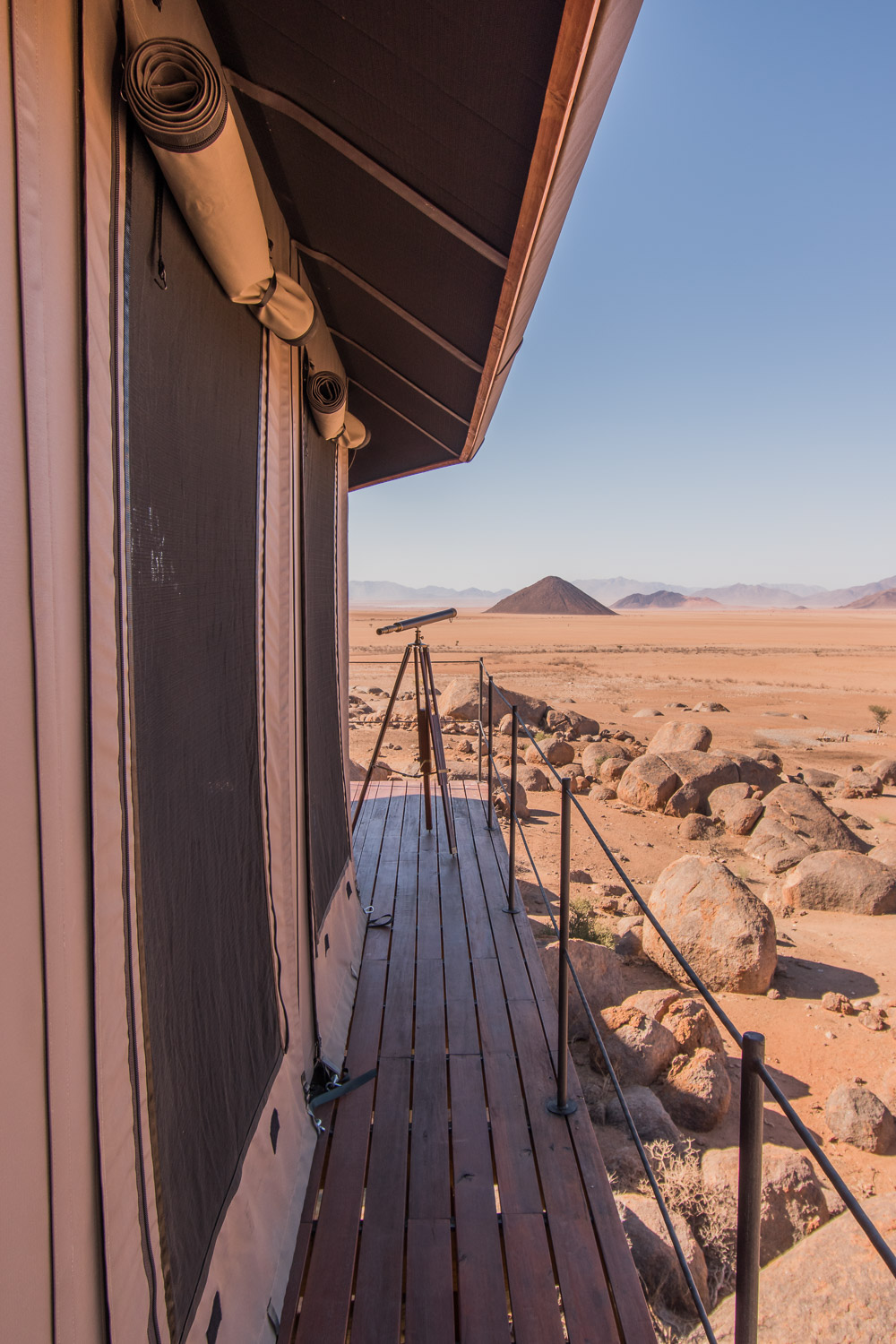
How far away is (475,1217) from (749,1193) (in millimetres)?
1281

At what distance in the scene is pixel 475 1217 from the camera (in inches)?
80.6

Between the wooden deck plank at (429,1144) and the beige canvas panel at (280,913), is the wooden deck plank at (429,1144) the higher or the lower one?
the lower one

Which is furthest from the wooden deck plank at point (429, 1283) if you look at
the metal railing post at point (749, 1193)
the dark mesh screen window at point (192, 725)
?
the metal railing post at point (749, 1193)

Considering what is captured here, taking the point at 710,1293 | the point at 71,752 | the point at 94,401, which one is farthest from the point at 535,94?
the point at 710,1293

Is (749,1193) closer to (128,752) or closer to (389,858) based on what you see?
(128,752)

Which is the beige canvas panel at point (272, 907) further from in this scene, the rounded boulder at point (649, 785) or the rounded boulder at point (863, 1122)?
the rounded boulder at point (649, 785)

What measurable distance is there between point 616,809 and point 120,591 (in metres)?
8.48

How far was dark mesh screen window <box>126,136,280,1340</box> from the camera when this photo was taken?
4.10ft

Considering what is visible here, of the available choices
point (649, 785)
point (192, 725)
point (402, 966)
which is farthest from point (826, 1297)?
point (649, 785)

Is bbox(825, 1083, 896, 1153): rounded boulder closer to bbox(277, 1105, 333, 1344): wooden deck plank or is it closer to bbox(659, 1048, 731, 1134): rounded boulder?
bbox(659, 1048, 731, 1134): rounded boulder

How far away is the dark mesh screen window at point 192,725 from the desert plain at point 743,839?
2982 millimetres

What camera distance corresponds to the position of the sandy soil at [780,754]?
4367 mm

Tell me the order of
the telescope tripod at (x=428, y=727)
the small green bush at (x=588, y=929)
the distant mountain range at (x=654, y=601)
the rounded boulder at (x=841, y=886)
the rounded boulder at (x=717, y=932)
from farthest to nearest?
the distant mountain range at (x=654, y=601) → the rounded boulder at (x=841, y=886) → the small green bush at (x=588, y=929) → the rounded boulder at (x=717, y=932) → the telescope tripod at (x=428, y=727)

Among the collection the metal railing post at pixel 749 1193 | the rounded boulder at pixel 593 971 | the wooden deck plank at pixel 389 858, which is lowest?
the rounded boulder at pixel 593 971
